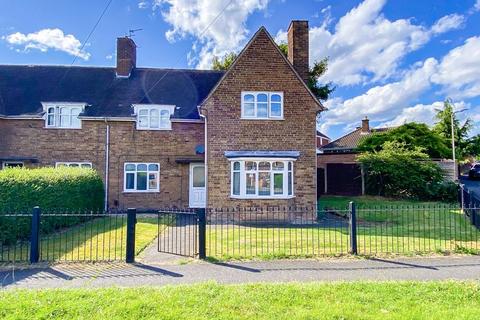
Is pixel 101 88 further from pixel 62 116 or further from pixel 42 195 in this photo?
pixel 42 195

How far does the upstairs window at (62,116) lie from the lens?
18.8m

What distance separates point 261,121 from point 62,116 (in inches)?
458

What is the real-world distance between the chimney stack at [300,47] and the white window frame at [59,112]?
12222mm

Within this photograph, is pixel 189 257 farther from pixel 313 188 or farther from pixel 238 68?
pixel 238 68

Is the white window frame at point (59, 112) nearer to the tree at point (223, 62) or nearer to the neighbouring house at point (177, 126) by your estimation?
the neighbouring house at point (177, 126)

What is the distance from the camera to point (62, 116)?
18922 millimetres

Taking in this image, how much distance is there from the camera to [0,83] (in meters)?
20.8

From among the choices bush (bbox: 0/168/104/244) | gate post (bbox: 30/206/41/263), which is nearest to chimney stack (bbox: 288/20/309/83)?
bush (bbox: 0/168/104/244)

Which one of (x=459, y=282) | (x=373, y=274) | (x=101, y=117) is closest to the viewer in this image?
(x=459, y=282)

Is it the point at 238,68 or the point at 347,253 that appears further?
the point at 238,68

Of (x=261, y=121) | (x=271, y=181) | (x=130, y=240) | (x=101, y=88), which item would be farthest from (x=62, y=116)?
(x=130, y=240)

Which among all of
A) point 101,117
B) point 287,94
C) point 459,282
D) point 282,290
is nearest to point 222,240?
point 282,290

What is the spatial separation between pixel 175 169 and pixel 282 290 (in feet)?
45.9

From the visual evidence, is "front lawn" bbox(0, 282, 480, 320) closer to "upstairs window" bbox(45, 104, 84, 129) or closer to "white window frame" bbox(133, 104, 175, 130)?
"white window frame" bbox(133, 104, 175, 130)
